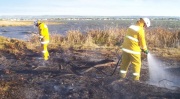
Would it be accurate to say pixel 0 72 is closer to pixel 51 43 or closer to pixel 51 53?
pixel 51 53

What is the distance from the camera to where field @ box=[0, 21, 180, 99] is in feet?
26.7

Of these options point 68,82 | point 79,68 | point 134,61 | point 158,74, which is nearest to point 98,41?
point 79,68

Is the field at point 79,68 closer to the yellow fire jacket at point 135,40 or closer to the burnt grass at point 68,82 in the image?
the burnt grass at point 68,82

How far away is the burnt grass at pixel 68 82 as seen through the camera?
7930 mm

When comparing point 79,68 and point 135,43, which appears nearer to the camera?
point 135,43

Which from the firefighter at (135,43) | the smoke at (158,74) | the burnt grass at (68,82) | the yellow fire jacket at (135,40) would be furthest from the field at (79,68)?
the yellow fire jacket at (135,40)

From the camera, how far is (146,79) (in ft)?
36.1

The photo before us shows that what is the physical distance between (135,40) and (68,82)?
8.07ft

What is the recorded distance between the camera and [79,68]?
12.4m

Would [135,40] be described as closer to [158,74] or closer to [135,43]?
[135,43]

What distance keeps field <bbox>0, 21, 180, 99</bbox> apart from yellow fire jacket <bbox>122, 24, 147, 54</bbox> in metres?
0.92

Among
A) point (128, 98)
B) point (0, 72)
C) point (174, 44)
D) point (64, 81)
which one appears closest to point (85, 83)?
point (64, 81)

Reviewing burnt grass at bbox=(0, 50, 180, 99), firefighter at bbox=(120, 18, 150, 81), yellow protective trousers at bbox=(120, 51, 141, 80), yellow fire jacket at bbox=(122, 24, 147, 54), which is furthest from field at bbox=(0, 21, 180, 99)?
yellow fire jacket at bbox=(122, 24, 147, 54)

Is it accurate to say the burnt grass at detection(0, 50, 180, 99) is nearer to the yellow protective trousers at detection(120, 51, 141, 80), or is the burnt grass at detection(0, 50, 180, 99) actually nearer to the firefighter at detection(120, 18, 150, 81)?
the yellow protective trousers at detection(120, 51, 141, 80)
